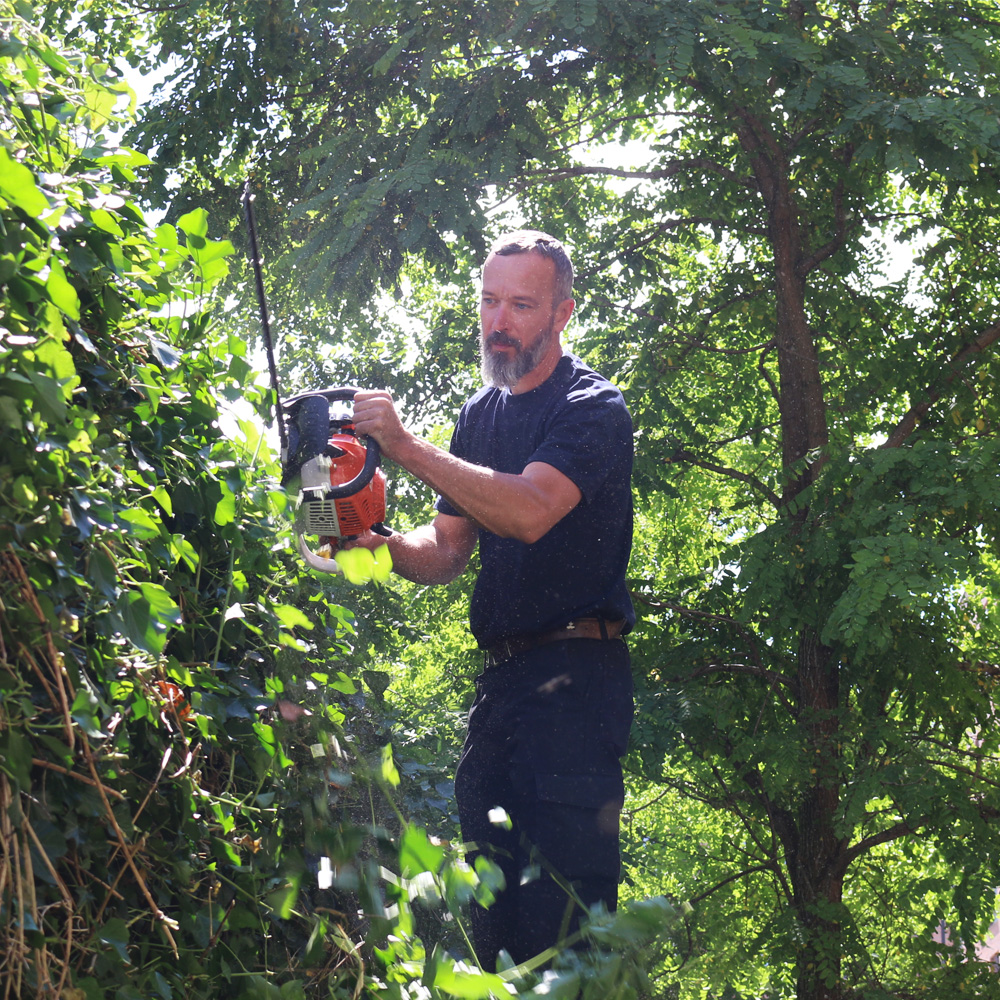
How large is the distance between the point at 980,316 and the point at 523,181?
3.35 meters

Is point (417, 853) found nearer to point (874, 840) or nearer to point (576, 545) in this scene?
point (576, 545)

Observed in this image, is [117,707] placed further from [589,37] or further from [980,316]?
[980,316]

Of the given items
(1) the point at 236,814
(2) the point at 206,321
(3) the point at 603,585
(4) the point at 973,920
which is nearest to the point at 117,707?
(1) the point at 236,814

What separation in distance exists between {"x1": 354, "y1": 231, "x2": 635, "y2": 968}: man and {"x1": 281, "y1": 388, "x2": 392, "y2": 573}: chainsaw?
8 cm

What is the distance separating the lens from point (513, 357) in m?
2.95

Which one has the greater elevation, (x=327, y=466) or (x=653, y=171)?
(x=653, y=171)

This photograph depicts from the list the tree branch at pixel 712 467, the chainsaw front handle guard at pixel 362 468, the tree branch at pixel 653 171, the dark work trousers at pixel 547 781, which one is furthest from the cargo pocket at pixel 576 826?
the tree branch at pixel 653 171

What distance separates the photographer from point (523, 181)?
25.6 feet

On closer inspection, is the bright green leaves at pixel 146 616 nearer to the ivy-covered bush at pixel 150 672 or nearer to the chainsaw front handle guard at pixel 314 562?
the ivy-covered bush at pixel 150 672

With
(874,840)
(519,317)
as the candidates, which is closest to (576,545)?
(519,317)

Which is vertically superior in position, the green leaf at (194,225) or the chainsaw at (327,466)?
the green leaf at (194,225)

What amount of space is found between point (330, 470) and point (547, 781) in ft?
2.88

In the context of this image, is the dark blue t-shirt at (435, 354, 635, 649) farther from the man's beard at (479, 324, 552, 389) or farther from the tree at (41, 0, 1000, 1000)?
the tree at (41, 0, 1000, 1000)

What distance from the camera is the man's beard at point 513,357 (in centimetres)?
294
